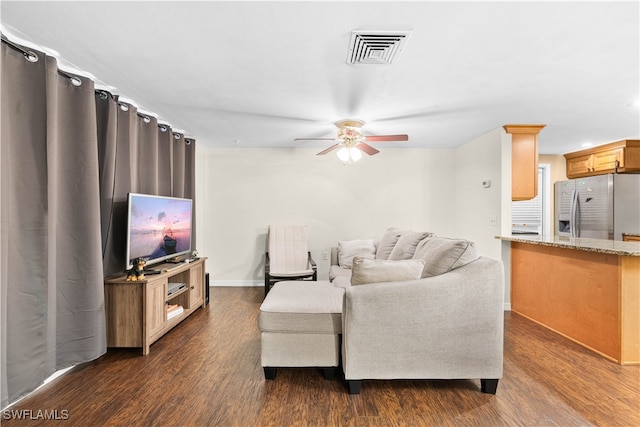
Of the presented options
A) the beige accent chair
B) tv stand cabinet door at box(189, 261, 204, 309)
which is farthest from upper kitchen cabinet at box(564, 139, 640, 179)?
tv stand cabinet door at box(189, 261, 204, 309)

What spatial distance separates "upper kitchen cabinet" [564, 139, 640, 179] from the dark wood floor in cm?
330

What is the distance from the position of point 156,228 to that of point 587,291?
4077 mm

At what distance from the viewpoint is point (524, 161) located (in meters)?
3.56

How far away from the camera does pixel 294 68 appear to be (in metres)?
2.17

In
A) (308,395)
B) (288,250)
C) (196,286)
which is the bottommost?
(308,395)

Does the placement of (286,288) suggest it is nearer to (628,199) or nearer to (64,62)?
(64,62)

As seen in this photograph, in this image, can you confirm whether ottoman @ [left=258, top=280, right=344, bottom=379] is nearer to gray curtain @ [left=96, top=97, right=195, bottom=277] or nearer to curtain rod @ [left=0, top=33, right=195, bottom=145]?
gray curtain @ [left=96, top=97, right=195, bottom=277]

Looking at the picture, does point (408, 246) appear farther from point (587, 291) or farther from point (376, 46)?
point (376, 46)

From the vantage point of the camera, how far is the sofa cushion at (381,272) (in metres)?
1.97

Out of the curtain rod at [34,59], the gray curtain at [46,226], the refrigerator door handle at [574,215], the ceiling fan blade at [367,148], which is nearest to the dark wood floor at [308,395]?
the gray curtain at [46,226]

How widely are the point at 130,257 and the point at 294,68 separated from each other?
83.5 inches

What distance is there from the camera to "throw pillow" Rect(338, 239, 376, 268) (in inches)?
156

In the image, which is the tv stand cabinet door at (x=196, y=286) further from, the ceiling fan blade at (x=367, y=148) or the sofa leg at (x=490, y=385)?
the sofa leg at (x=490, y=385)

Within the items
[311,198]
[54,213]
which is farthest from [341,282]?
[54,213]
